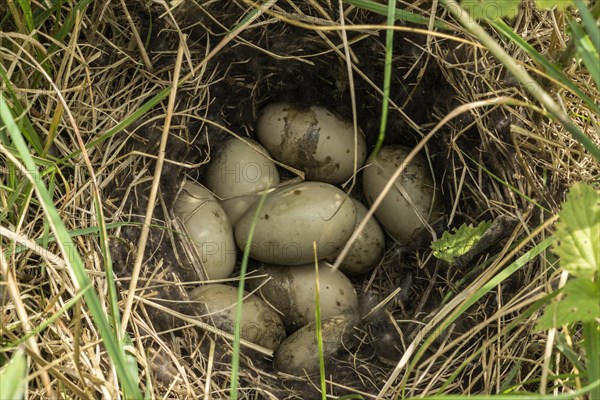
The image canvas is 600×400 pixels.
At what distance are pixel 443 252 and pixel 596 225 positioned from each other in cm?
63

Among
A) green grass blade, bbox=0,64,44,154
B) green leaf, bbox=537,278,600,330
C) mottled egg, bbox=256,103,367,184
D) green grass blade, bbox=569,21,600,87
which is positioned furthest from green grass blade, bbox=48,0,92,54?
green leaf, bbox=537,278,600,330

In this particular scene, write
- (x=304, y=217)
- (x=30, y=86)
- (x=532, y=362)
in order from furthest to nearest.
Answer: (x=304, y=217)
(x=30, y=86)
(x=532, y=362)

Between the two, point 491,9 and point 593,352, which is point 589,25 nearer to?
point 491,9

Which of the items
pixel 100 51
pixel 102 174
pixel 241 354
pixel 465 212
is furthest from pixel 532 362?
pixel 100 51

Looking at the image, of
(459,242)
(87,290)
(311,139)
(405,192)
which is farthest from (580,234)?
(311,139)

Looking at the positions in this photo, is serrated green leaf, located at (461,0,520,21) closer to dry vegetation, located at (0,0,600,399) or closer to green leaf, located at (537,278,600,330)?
dry vegetation, located at (0,0,600,399)

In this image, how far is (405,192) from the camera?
1.95 m

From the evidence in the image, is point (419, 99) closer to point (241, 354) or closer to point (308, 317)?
point (308, 317)

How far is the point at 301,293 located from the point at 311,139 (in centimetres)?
42

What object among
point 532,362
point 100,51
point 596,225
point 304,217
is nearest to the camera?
point 596,225

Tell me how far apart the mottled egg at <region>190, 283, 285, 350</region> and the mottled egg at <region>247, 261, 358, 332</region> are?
0.14 ft

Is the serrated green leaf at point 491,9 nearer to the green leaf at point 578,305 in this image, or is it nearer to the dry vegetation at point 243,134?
the dry vegetation at point 243,134

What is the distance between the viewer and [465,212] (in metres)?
1.89

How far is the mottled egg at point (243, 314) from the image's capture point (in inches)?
69.0
